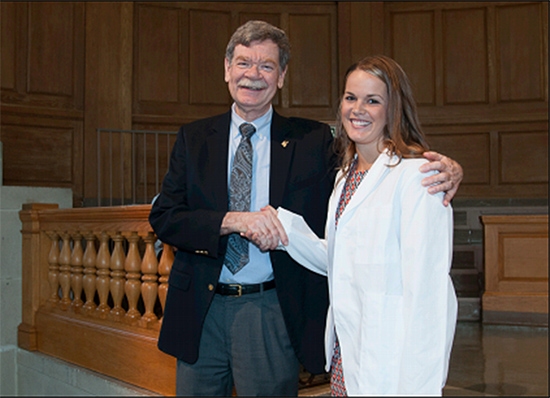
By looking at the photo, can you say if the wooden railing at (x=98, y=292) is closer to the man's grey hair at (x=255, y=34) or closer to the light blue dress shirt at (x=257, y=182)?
the light blue dress shirt at (x=257, y=182)

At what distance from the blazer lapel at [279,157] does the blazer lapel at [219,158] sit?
0.15 meters

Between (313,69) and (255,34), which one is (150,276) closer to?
(255,34)

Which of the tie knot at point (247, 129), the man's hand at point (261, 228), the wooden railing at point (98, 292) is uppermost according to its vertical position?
the tie knot at point (247, 129)

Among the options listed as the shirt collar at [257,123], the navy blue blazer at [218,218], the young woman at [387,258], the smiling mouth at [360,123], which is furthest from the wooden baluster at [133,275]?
the smiling mouth at [360,123]

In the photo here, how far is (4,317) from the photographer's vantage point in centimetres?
399

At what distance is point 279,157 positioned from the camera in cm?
169

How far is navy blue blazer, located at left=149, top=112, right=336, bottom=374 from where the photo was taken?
1625 millimetres

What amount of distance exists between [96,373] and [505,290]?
4162 mm

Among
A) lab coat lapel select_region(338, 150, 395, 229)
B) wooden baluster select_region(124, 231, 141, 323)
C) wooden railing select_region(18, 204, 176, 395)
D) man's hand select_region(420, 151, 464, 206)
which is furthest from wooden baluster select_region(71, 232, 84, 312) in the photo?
man's hand select_region(420, 151, 464, 206)

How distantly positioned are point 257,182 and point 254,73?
0.34 m

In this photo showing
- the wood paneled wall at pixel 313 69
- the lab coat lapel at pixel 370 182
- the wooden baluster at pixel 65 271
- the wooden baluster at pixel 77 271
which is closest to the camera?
the lab coat lapel at pixel 370 182

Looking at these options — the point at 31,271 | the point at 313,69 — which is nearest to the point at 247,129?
the point at 31,271

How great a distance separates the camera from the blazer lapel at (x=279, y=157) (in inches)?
65.1

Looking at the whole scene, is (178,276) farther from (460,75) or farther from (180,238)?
(460,75)
